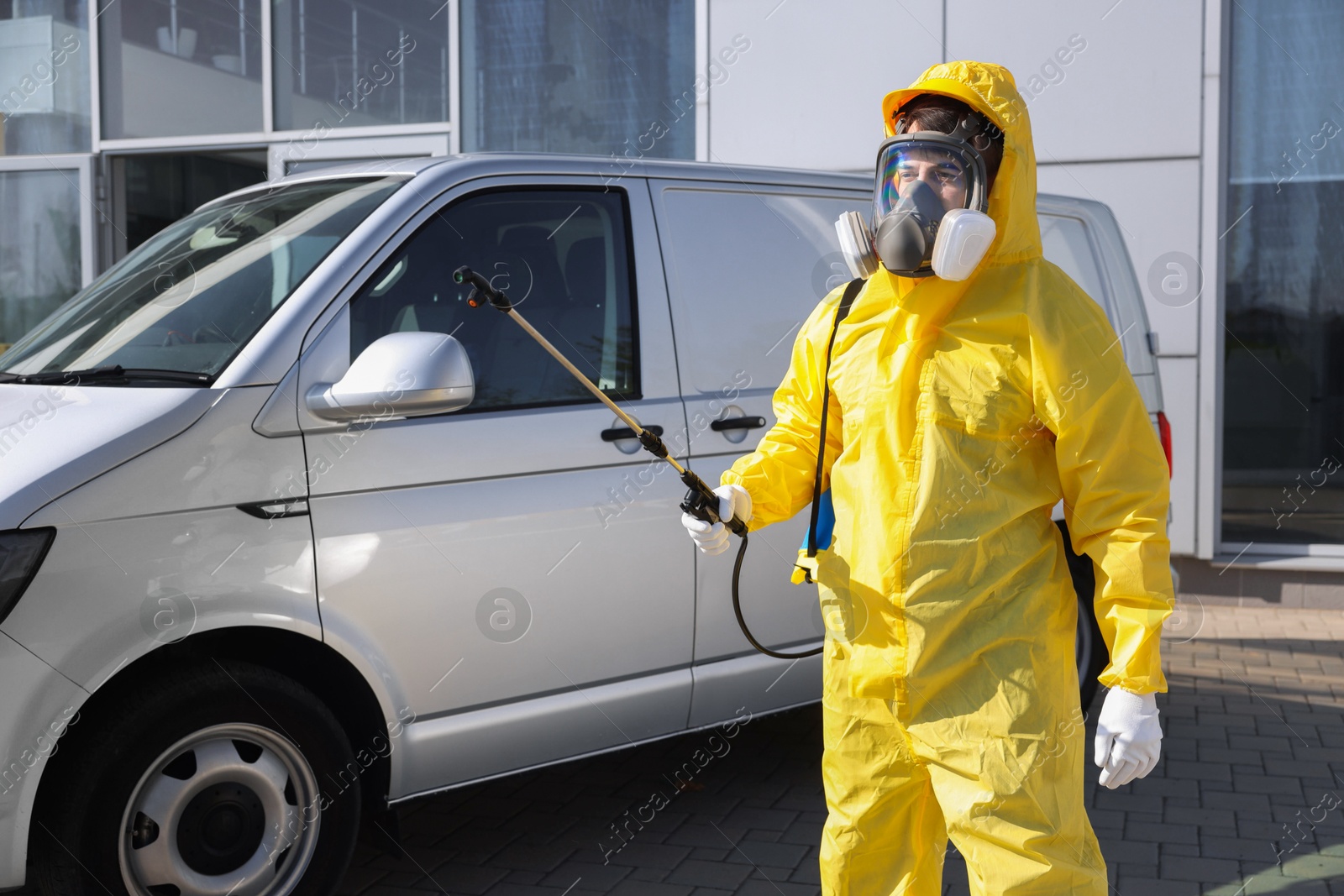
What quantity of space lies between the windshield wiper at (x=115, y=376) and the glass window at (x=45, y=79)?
7.34m

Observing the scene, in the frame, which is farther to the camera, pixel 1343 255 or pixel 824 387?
pixel 1343 255

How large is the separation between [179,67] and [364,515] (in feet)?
24.8

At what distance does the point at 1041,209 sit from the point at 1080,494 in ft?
10.5

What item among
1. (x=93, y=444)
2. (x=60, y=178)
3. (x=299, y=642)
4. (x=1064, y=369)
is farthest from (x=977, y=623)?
(x=60, y=178)

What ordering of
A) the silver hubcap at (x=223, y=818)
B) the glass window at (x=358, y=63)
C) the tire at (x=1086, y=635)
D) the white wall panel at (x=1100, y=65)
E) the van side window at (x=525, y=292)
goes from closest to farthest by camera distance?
the silver hubcap at (x=223, y=818) < the van side window at (x=525, y=292) < the tire at (x=1086, y=635) < the white wall panel at (x=1100, y=65) < the glass window at (x=358, y=63)

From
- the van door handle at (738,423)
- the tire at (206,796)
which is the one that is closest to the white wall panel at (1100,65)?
the van door handle at (738,423)

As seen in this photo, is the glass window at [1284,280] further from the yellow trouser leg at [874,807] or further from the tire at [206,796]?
the tire at [206,796]

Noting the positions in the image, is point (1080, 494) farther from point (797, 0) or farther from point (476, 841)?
point (797, 0)

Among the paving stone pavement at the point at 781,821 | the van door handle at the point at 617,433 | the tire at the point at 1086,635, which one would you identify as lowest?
the paving stone pavement at the point at 781,821

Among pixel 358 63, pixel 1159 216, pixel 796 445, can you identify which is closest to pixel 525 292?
pixel 796 445

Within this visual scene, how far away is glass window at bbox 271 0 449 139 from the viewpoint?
909 cm

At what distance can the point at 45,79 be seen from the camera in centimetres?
980

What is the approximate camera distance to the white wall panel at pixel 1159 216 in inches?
307

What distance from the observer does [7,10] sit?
32.8 ft
